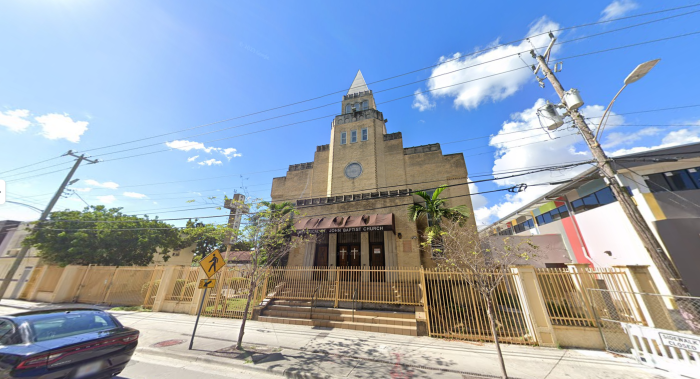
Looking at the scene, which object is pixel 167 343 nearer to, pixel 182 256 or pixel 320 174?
pixel 320 174

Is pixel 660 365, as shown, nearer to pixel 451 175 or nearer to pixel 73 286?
pixel 451 175

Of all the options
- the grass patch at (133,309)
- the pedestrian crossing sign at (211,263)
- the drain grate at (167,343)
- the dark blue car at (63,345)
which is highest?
the pedestrian crossing sign at (211,263)

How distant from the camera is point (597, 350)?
6559 mm

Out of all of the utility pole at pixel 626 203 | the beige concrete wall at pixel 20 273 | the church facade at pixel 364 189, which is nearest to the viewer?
the utility pole at pixel 626 203

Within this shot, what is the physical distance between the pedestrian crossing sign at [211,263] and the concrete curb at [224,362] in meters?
2.09

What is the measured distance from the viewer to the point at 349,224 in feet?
44.0

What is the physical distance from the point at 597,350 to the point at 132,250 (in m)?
26.6

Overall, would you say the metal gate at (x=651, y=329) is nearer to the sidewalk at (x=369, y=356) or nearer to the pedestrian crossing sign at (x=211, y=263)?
the sidewalk at (x=369, y=356)

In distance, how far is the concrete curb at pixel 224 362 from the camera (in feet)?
16.8

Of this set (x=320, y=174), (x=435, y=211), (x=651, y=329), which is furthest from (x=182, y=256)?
(x=651, y=329)

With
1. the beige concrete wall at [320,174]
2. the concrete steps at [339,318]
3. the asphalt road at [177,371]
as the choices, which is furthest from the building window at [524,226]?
the asphalt road at [177,371]

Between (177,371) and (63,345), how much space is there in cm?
232

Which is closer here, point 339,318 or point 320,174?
point 339,318

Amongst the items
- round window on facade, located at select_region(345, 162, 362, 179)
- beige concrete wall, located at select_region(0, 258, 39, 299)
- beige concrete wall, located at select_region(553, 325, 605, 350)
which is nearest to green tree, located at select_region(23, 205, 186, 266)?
beige concrete wall, located at select_region(0, 258, 39, 299)
